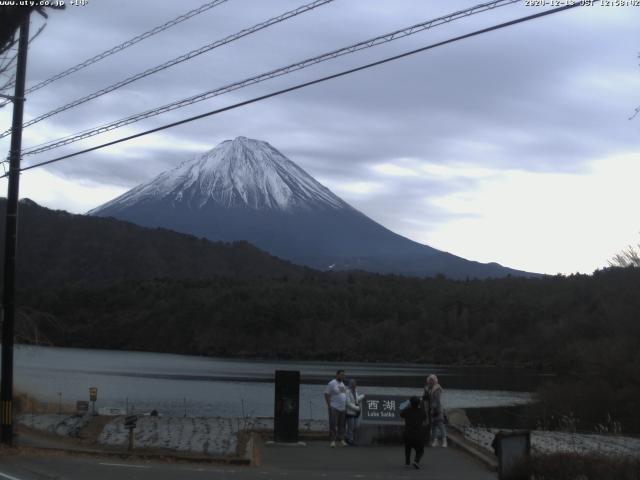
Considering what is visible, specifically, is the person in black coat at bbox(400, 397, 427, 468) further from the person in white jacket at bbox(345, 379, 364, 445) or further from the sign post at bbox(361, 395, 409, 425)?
the sign post at bbox(361, 395, 409, 425)

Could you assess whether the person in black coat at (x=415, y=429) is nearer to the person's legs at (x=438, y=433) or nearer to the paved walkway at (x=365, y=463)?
the paved walkway at (x=365, y=463)

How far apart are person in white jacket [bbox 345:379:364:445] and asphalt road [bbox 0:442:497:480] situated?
15.4 inches

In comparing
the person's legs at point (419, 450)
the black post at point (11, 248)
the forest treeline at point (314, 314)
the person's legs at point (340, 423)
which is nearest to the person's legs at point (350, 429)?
the person's legs at point (340, 423)

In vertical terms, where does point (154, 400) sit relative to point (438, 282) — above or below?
below

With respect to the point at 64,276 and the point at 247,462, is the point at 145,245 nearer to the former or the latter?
the point at 64,276

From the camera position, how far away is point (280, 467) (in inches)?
631

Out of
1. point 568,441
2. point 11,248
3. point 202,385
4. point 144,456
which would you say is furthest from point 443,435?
point 202,385

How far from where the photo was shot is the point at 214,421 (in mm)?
23219

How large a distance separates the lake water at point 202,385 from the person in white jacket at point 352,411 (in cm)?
1375

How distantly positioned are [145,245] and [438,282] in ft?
207

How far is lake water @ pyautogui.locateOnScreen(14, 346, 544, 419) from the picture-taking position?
139ft

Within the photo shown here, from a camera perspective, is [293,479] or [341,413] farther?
[341,413]

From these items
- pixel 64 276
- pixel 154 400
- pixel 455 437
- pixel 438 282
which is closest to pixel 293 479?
pixel 455 437

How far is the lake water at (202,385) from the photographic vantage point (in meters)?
42.4
